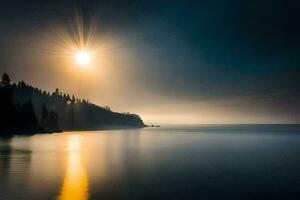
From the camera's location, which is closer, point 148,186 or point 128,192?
point 128,192

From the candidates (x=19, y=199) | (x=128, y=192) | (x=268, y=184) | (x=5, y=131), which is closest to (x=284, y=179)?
(x=268, y=184)

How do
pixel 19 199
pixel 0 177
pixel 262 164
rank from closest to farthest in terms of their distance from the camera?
pixel 19 199 → pixel 0 177 → pixel 262 164

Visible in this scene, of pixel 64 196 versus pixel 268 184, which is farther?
pixel 268 184

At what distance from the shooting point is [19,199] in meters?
36.1

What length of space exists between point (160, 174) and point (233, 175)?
39.6 feet

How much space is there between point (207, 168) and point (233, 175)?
9.79 m

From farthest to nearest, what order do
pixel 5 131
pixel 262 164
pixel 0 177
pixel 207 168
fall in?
pixel 5 131
pixel 262 164
pixel 207 168
pixel 0 177

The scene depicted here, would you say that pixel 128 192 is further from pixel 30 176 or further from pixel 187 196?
pixel 30 176

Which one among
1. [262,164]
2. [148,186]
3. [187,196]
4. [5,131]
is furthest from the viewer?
[5,131]

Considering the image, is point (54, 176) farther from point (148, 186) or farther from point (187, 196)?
point (187, 196)

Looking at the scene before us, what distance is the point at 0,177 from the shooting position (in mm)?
50188

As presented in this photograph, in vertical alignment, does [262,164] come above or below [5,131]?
below

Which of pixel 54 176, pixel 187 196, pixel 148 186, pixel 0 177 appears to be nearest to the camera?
pixel 187 196

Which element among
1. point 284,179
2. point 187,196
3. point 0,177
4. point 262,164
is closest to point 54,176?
point 0,177
